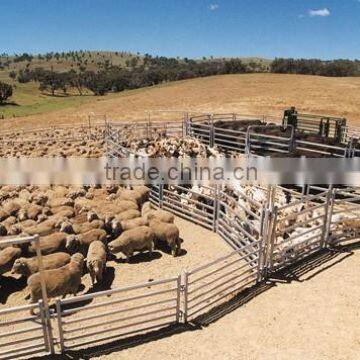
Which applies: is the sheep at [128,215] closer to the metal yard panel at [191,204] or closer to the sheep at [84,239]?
the sheep at [84,239]

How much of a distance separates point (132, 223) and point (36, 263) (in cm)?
255

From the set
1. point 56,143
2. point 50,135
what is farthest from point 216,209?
point 50,135

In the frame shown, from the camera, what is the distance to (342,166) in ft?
43.0

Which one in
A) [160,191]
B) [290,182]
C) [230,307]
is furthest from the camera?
[290,182]

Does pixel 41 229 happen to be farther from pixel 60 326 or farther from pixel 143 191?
pixel 143 191

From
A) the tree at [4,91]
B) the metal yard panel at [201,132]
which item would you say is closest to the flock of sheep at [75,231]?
the metal yard panel at [201,132]

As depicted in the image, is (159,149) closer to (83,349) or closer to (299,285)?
(299,285)

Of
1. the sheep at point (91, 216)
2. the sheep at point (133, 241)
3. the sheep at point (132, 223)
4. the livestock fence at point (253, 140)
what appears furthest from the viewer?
the livestock fence at point (253, 140)

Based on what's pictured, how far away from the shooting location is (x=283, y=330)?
21.5 feet

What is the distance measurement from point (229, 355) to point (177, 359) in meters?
0.77

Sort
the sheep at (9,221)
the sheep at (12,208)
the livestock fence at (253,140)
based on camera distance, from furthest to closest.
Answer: the livestock fence at (253,140) < the sheep at (12,208) < the sheep at (9,221)

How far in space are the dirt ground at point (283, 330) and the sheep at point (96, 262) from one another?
2.04m

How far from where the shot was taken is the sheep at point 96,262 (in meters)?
7.82

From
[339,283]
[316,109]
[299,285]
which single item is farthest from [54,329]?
[316,109]
